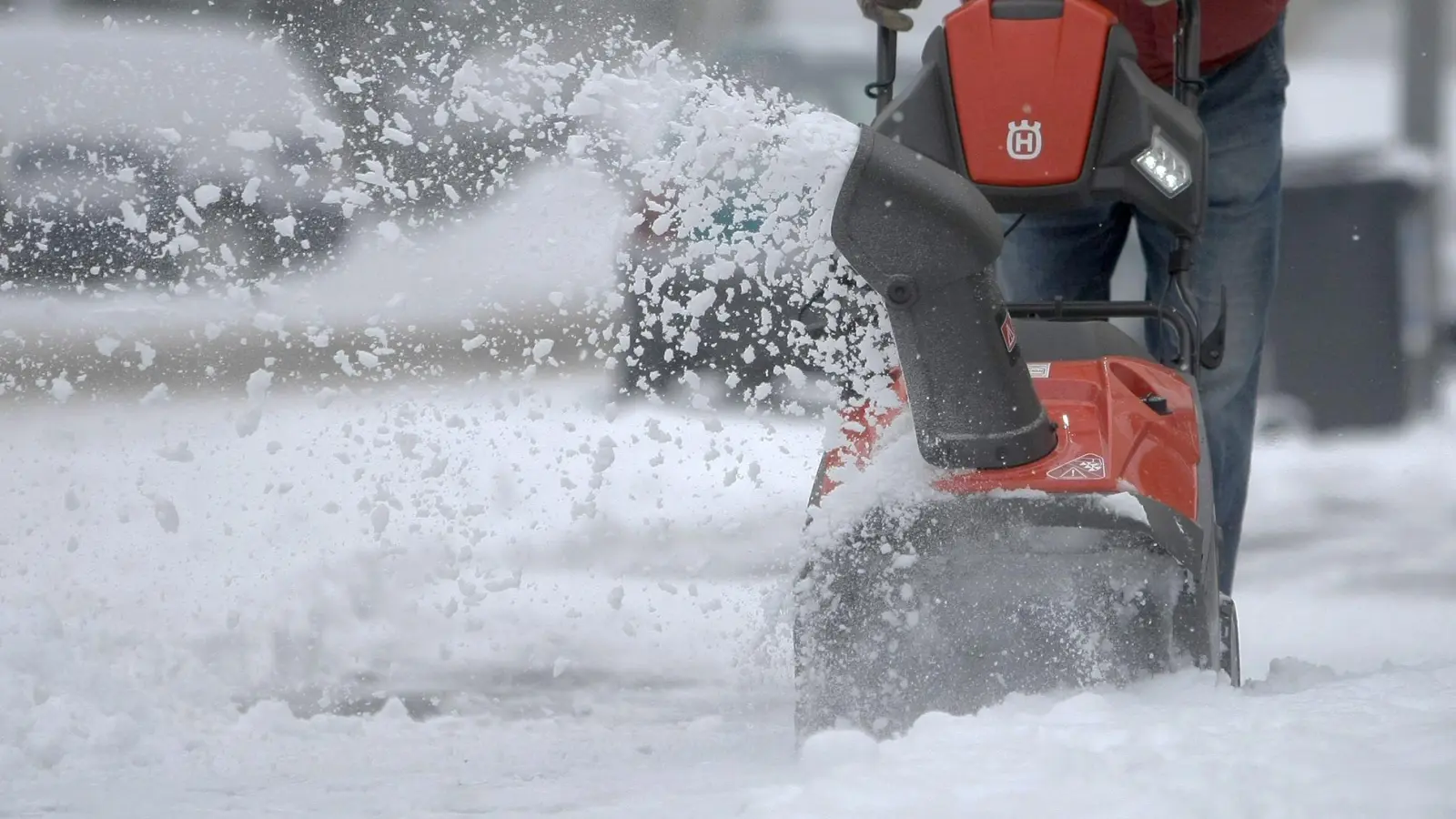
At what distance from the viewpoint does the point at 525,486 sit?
444cm

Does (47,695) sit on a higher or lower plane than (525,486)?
higher

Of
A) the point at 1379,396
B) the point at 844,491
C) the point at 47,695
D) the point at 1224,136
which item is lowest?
the point at 1379,396

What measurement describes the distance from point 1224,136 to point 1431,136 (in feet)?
15.0

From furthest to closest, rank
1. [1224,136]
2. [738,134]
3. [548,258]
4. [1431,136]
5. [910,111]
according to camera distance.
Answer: [1431,136] < [548,258] < [1224,136] < [910,111] < [738,134]

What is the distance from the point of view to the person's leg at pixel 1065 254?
2703 mm

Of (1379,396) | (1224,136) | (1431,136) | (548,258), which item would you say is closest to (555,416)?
(548,258)

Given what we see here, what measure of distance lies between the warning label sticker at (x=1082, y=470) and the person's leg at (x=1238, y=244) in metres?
0.80

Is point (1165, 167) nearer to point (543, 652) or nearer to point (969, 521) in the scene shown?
point (969, 521)

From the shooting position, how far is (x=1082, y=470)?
1867mm

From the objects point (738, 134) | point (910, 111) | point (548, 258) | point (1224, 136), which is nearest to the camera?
point (738, 134)

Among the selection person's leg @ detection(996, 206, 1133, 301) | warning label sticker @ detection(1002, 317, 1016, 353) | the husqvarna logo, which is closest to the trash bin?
person's leg @ detection(996, 206, 1133, 301)

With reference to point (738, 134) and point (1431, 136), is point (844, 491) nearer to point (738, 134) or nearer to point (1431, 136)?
point (738, 134)

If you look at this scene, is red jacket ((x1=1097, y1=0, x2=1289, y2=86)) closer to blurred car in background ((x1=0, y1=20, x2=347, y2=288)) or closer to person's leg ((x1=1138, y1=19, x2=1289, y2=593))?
person's leg ((x1=1138, y1=19, x2=1289, y2=593))

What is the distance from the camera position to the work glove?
8.23 ft
